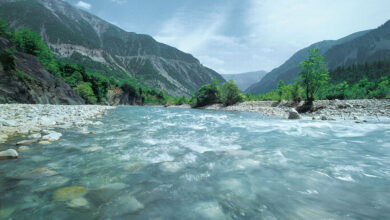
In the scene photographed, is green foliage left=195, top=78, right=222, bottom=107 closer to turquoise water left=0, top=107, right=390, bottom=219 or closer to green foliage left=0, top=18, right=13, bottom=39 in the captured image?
green foliage left=0, top=18, right=13, bottom=39

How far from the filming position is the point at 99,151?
4.62 m

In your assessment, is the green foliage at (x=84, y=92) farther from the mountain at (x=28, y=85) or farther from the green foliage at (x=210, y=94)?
the green foliage at (x=210, y=94)

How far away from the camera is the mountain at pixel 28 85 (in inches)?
764

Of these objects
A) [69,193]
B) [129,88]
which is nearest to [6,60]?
[69,193]

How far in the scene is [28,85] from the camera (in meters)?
22.8

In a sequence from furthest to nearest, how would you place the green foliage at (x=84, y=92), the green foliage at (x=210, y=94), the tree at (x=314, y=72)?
1. the green foliage at (x=210, y=94)
2. the green foliage at (x=84, y=92)
3. the tree at (x=314, y=72)

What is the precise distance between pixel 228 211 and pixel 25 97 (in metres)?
30.1

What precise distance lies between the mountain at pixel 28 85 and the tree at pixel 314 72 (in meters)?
39.4

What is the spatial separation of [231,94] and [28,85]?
47.7 metres

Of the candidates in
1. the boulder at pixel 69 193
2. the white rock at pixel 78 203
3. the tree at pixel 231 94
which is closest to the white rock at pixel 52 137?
the boulder at pixel 69 193

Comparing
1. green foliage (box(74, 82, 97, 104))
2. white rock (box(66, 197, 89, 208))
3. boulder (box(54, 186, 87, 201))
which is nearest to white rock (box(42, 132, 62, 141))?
boulder (box(54, 186, 87, 201))

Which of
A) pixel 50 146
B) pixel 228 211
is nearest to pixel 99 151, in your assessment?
pixel 50 146

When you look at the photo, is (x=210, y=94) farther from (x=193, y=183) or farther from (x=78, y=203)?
(x=78, y=203)

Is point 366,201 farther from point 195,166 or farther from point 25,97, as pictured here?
point 25,97
